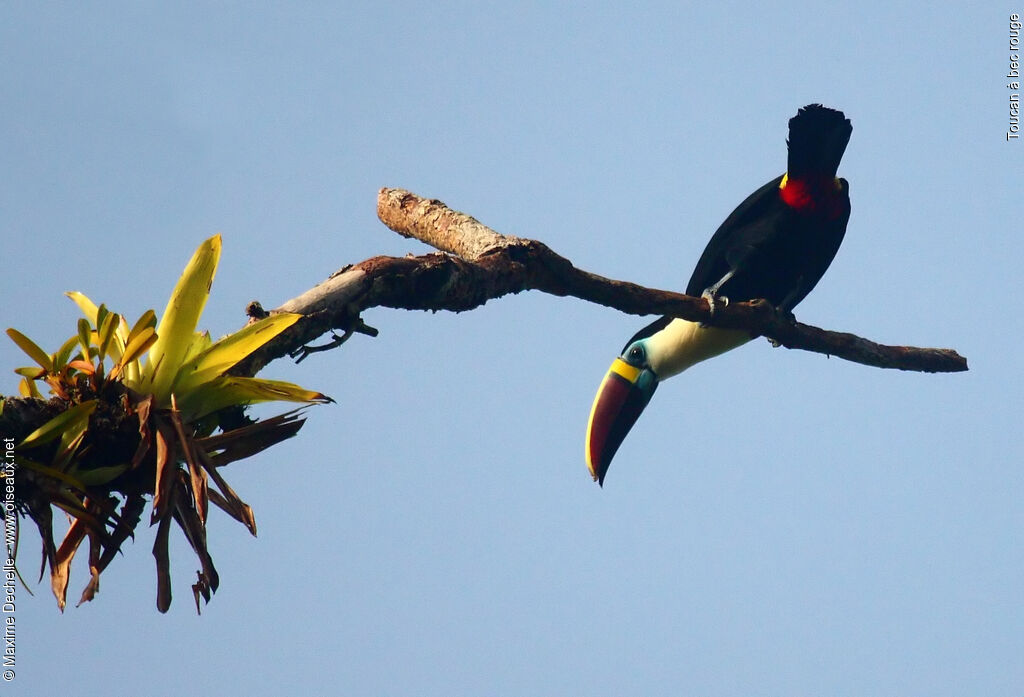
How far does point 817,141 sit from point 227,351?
11.4 ft

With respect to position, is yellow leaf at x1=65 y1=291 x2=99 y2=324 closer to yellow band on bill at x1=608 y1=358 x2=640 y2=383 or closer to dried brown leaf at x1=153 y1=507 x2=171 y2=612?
dried brown leaf at x1=153 y1=507 x2=171 y2=612

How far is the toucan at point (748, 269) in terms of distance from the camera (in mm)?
5207

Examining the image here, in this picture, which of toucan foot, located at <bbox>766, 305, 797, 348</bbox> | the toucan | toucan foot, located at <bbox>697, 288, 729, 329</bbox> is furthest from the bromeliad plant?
the toucan

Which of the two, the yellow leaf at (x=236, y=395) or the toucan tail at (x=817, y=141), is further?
the toucan tail at (x=817, y=141)

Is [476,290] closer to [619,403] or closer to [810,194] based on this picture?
[619,403]

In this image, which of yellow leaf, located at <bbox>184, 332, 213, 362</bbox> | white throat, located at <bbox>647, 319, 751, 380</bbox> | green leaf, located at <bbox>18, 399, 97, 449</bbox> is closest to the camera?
green leaf, located at <bbox>18, 399, 97, 449</bbox>

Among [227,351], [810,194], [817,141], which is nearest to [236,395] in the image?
[227,351]

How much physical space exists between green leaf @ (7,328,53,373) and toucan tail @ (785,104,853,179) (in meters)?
3.59

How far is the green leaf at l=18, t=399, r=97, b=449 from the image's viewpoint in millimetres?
2236

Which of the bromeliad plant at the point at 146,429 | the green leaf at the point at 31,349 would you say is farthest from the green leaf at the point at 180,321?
the green leaf at the point at 31,349

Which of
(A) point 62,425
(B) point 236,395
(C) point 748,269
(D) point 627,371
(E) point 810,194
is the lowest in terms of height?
(A) point 62,425

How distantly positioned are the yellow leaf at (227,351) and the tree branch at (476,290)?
60 millimetres

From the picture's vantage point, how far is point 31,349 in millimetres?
2389

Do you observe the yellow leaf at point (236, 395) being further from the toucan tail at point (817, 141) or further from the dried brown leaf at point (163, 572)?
the toucan tail at point (817, 141)
